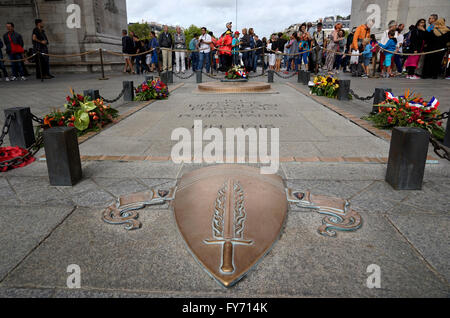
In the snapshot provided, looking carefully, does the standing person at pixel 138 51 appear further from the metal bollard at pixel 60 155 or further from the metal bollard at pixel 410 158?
the metal bollard at pixel 410 158

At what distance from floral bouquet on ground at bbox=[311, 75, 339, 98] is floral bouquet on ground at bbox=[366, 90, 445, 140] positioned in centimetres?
299

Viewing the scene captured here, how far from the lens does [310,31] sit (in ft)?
49.5

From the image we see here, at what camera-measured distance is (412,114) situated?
15.2 feet

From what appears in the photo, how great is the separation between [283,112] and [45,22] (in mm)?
14639

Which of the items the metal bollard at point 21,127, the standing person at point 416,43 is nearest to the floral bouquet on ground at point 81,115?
the metal bollard at point 21,127

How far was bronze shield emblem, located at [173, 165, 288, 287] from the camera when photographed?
1.83 m

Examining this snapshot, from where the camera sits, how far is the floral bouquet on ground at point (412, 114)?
4.54 metres

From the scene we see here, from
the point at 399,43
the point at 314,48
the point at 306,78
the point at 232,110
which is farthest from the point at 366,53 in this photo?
the point at 232,110

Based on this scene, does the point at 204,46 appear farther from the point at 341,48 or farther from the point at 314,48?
the point at 341,48

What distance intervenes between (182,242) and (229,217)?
343 mm

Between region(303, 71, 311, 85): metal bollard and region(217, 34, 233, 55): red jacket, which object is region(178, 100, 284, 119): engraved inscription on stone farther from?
region(217, 34, 233, 55): red jacket
